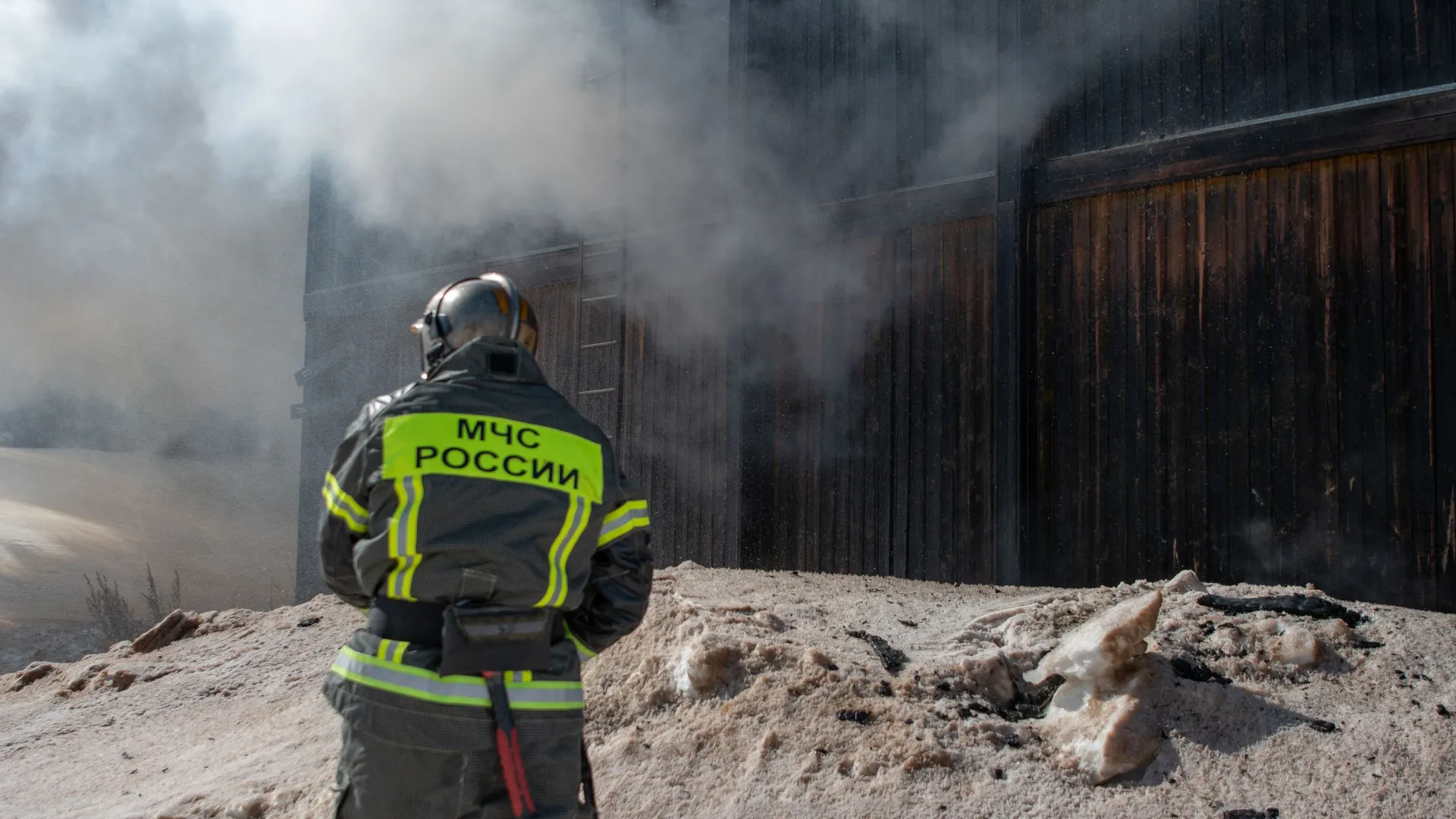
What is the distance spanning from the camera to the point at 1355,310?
5.18m

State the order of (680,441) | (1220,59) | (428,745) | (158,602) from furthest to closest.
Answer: (158,602)
(680,441)
(1220,59)
(428,745)

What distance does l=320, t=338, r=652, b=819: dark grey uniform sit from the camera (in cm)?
203

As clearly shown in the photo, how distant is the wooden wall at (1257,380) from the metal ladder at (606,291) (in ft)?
12.0

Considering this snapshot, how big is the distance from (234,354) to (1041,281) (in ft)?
59.4

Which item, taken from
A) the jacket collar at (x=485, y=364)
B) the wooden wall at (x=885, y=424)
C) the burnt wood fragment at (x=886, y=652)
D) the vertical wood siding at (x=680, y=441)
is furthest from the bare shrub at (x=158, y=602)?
the jacket collar at (x=485, y=364)

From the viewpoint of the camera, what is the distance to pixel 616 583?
7.82ft

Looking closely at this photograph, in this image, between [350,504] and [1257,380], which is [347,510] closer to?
[350,504]

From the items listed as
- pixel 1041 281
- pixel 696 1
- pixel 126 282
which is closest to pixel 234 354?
pixel 126 282

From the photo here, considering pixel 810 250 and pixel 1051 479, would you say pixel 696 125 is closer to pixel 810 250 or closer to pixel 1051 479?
pixel 810 250

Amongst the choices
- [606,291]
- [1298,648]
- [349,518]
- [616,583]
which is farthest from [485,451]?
[606,291]

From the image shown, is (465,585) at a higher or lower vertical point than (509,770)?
higher

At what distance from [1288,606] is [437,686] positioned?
341 centimetres

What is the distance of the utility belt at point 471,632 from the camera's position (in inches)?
80.0

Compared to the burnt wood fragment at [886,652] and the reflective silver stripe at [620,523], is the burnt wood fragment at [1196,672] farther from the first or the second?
the reflective silver stripe at [620,523]
